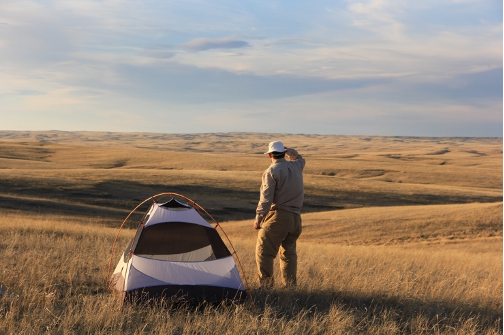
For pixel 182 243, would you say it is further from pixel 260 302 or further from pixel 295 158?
pixel 295 158

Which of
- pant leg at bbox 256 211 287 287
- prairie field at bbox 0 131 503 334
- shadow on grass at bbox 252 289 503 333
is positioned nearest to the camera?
prairie field at bbox 0 131 503 334

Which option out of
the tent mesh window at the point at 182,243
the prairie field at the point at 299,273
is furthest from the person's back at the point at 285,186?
the prairie field at the point at 299,273

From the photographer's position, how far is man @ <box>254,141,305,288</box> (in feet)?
29.2

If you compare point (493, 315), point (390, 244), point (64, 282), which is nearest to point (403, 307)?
point (493, 315)

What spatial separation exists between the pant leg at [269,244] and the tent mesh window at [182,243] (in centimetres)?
62

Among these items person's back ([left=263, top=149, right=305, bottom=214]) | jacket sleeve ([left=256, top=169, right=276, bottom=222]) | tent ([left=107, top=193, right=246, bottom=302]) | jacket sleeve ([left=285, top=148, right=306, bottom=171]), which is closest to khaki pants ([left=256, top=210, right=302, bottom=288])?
person's back ([left=263, top=149, right=305, bottom=214])

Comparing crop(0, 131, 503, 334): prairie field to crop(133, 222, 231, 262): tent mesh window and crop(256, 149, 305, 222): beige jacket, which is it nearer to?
crop(133, 222, 231, 262): tent mesh window

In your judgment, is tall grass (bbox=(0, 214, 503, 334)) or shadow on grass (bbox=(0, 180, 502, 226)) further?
shadow on grass (bbox=(0, 180, 502, 226))

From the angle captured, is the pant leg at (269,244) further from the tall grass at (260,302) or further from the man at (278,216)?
the tall grass at (260,302)

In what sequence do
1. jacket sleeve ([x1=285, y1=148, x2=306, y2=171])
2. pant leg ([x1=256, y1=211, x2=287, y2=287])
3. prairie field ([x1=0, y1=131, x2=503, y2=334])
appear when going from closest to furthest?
prairie field ([x1=0, y1=131, x2=503, y2=334]) < pant leg ([x1=256, y1=211, x2=287, y2=287]) < jacket sleeve ([x1=285, y1=148, x2=306, y2=171])

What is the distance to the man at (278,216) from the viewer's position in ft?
29.2

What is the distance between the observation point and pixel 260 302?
836 centimetres

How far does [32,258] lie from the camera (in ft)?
31.7

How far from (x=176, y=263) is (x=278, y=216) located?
6.49ft
